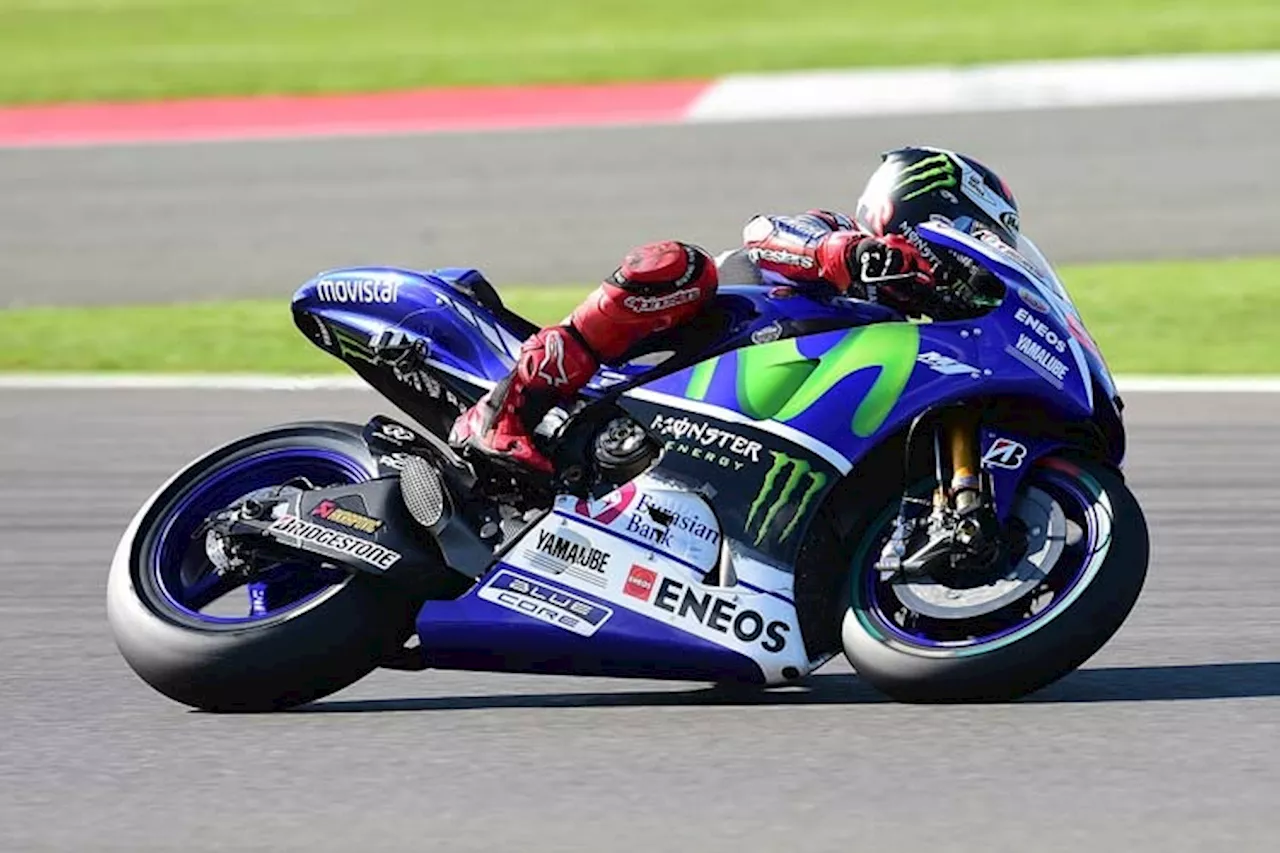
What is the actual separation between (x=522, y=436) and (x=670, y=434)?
315 millimetres

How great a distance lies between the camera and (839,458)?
538cm

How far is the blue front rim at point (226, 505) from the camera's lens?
226 inches

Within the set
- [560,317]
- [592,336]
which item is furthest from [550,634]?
[560,317]

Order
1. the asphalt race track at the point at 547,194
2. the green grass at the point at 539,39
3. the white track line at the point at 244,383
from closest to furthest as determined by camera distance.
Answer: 1. the white track line at the point at 244,383
2. the asphalt race track at the point at 547,194
3. the green grass at the point at 539,39

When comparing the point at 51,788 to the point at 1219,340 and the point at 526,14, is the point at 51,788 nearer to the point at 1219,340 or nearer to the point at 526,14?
the point at 1219,340

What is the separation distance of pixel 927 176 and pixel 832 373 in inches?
19.8

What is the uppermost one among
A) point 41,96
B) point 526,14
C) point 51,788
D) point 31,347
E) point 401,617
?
point 526,14

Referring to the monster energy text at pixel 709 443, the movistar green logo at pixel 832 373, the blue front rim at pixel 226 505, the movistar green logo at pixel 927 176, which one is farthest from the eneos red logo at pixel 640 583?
the movistar green logo at pixel 927 176

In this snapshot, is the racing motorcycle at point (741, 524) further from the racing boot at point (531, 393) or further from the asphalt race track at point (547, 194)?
the asphalt race track at point (547, 194)

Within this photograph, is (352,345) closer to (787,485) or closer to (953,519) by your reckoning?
(787,485)

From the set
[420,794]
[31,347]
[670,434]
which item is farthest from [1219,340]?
[420,794]

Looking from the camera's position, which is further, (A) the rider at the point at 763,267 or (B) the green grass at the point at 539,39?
(B) the green grass at the point at 539,39

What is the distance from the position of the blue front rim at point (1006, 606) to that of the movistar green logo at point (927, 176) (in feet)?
2.14

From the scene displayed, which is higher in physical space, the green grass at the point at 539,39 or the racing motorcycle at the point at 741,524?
the green grass at the point at 539,39
